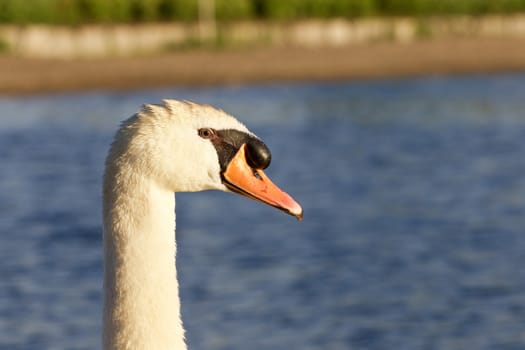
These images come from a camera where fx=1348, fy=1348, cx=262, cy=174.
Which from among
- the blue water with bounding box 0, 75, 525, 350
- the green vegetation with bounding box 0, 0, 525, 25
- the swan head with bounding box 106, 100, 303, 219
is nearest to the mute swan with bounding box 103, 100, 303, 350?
the swan head with bounding box 106, 100, 303, 219

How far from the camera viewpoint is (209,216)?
18.0 metres

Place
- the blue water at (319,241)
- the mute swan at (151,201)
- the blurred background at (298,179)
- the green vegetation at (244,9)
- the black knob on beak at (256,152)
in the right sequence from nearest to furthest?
the mute swan at (151,201), the black knob on beak at (256,152), the blue water at (319,241), the blurred background at (298,179), the green vegetation at (244,9)

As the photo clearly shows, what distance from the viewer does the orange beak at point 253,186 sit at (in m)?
4.57

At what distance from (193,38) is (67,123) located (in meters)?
19.7

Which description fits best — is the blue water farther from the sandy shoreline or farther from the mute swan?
the sandy shoreline

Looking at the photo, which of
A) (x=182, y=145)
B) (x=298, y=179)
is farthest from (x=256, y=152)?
(x=298, y=179)

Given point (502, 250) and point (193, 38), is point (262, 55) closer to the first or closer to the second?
point (193, 38)

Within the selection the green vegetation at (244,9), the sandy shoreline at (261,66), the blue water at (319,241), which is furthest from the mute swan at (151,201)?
the green vegetation at (244,9)

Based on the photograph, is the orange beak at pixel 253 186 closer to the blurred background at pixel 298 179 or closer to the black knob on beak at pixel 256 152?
the black knob on beak at pixel 256 152

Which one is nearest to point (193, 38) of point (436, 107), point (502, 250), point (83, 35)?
point (83, 35)

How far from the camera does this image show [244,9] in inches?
2188

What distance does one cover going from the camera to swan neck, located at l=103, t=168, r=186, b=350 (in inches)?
174

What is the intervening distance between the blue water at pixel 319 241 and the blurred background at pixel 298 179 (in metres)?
0.04

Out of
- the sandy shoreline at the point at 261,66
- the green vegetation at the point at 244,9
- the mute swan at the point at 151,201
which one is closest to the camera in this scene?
the mute swan at the point at 151,201
